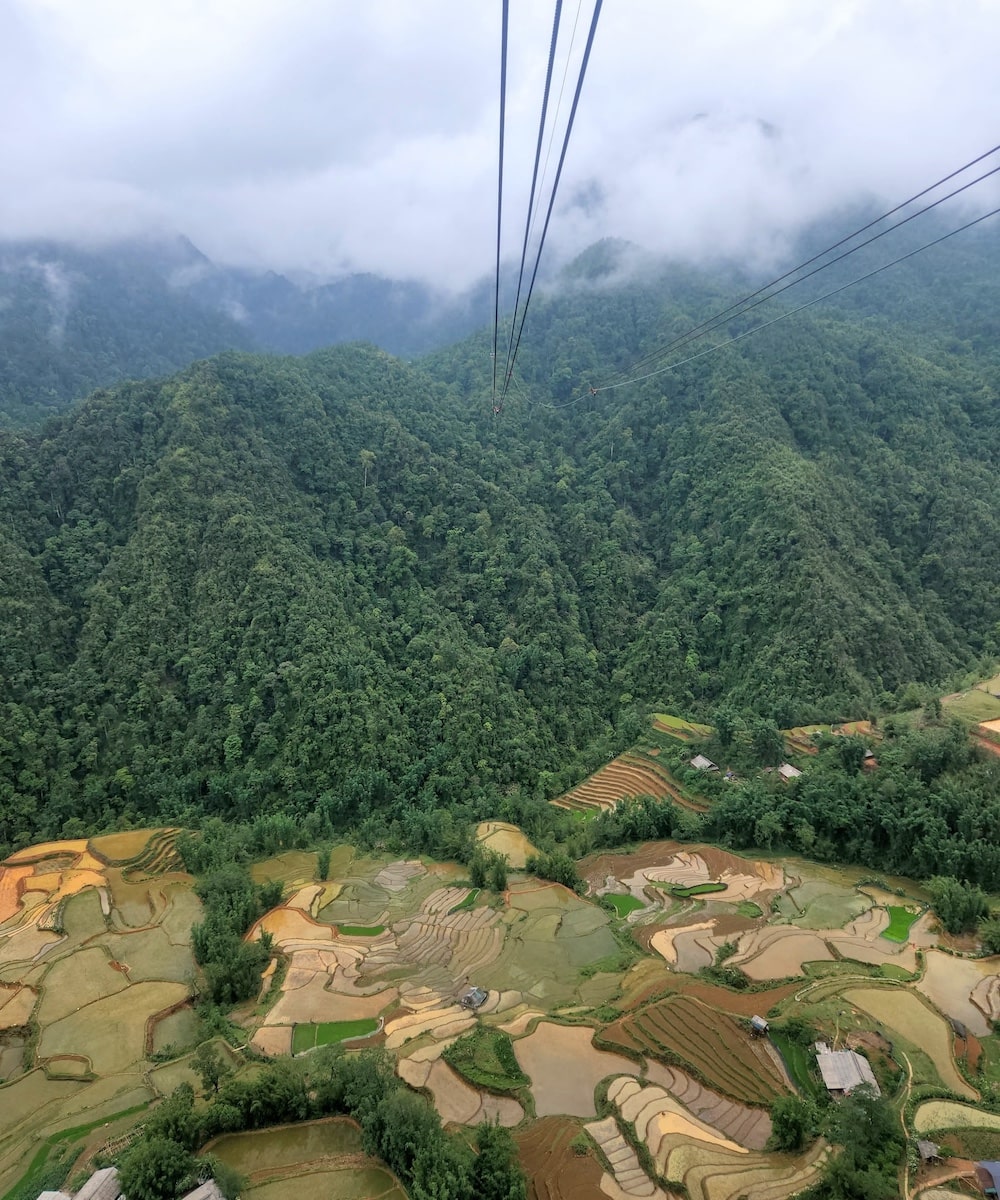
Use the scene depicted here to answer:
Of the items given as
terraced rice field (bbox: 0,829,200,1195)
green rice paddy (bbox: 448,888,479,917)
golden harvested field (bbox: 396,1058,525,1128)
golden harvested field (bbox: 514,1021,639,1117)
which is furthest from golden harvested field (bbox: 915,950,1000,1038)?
terraced rice field (bbox: 0,829,200,1195)

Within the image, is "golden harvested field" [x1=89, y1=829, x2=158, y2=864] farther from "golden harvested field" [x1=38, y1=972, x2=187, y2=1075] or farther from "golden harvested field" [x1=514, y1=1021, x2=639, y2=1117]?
"golden harvested field" [x1=514, y1=1021, x2=639, y2=1117]

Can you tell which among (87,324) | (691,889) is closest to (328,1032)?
(691,889)

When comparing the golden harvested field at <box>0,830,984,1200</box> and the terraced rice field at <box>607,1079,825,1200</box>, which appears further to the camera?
the golden harvested field at <box>0,830,984,1200</box>

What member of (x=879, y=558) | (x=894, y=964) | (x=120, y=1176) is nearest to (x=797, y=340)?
(x=879, y=558)

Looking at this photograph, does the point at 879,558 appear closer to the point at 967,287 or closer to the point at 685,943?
the point at 685,943

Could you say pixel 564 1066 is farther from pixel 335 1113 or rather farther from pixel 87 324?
pixel 87 324

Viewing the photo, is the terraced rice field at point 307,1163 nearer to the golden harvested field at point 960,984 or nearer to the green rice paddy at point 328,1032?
the green rice paddy at point 328,1032

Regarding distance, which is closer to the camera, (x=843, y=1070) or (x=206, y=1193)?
(x=206, y=1193)

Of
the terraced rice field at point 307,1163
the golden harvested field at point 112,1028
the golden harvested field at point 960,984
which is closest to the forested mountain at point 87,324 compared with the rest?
the golden harvested field at point 112,1028
